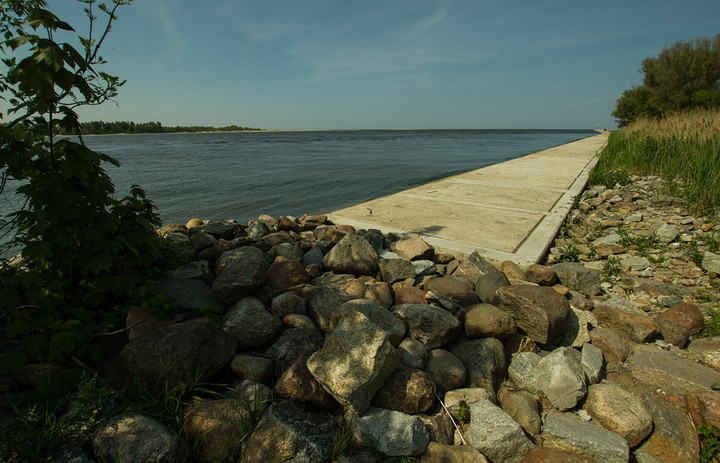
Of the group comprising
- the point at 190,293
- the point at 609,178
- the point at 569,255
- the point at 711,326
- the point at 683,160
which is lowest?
the point at 711,326

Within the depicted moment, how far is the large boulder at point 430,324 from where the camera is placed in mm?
2699

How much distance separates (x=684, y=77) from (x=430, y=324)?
1414 inches

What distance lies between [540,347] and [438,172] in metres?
13.7

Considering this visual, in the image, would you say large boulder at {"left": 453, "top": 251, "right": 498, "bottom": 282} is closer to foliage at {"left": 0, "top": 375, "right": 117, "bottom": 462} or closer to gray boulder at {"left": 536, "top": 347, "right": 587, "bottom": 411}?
gray boulder at {"left": 536, "top": 347, "right": 587, "bottom": 411}

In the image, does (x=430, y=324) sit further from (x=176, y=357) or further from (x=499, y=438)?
(x=176, y=357)

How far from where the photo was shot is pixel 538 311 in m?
2.81

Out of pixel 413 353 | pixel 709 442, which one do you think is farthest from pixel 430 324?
pixel 709 442

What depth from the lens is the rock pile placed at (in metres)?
2.00

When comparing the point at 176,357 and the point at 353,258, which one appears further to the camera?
the point at 353,258

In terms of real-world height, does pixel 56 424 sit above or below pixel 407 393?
above

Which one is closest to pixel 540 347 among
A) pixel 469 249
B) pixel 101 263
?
pixel 469 249

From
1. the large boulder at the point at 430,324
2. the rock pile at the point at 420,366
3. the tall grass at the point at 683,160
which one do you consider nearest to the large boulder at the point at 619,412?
the rock pile at the point at 420,366

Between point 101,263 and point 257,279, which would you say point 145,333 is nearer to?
point 101,263

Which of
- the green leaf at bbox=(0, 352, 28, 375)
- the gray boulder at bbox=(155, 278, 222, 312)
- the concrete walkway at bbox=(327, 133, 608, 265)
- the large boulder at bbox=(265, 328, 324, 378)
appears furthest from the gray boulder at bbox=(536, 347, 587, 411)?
the green leaf at bbox=(0, 352, 28, 375)
